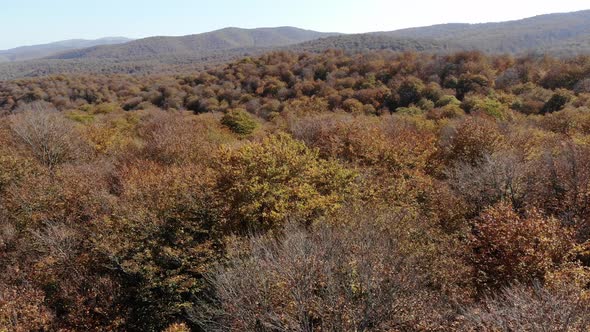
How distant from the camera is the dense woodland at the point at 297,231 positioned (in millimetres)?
12320

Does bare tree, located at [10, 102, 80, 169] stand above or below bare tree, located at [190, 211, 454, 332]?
above

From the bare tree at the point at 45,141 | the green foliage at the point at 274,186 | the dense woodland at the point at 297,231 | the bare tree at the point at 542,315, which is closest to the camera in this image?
the bare tree at the point at 542,315

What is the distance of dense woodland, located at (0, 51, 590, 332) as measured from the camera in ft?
40.4

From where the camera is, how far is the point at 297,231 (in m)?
15.0

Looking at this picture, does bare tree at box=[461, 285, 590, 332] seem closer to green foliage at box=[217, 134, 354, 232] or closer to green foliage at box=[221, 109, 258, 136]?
green foliage at box=[217, 134, 354, 232]

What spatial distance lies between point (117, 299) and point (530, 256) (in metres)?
16.3

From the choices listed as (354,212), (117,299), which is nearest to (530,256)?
(354,212)

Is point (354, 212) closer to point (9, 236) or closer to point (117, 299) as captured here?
point (117, 299)

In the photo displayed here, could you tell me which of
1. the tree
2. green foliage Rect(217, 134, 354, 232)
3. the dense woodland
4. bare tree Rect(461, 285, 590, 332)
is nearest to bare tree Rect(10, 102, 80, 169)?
the dense woodland

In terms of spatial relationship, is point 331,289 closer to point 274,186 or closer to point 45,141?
A: point 274,186

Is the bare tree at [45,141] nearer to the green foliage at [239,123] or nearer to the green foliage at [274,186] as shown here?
the green foliage at [239,123]

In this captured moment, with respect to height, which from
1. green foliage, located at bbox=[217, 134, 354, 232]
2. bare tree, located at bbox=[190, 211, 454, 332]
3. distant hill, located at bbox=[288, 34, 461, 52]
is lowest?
bare tree, located at bbox=[190, 211, 454, 332]

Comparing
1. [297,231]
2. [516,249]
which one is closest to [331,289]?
[297,231]

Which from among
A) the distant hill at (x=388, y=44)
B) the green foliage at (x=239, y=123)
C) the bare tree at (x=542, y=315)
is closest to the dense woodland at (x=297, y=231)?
the bare tree at (x=542, y=315)
